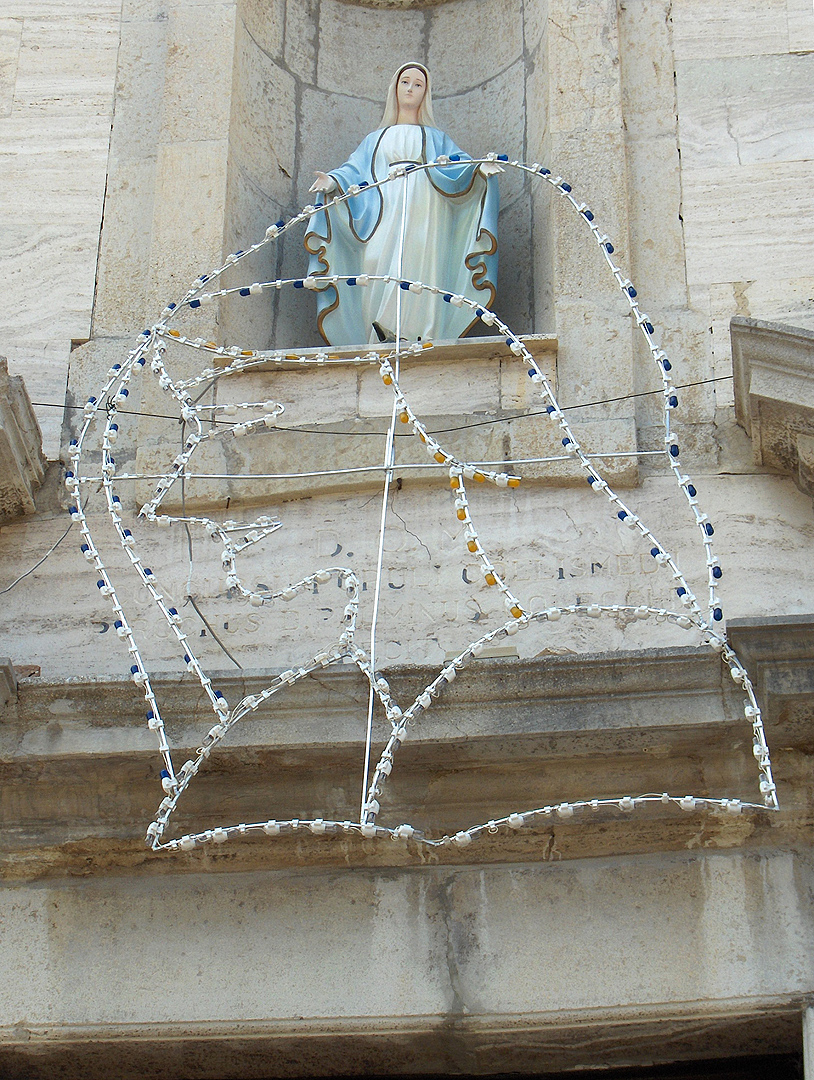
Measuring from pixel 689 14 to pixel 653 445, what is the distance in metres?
1.66

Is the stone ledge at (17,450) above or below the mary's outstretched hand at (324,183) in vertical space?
below

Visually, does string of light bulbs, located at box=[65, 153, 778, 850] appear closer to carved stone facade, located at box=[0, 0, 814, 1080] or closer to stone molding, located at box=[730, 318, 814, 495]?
carved stone facade, located at box=[0, 0, 814, 1080]

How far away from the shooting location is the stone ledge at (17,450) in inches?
169

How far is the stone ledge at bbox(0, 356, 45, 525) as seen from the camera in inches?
169

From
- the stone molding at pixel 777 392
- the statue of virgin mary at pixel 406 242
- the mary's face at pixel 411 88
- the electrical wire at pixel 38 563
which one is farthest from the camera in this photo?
the mary's face at pixel 411 88

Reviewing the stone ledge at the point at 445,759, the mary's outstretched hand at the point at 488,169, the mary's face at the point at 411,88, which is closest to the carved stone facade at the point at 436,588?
the stone ledge at the point at 445,759

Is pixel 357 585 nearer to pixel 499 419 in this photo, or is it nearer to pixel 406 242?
pixel 499 419

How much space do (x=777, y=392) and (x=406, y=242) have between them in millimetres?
1416

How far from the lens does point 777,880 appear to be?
150 inches

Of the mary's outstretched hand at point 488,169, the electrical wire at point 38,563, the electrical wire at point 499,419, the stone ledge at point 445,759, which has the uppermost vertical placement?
the mary's outstretched hand at point 488,169

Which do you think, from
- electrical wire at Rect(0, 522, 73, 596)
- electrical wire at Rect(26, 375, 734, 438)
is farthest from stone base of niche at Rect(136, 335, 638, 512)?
electrical wire at Rect(0, 522, 73, 596)

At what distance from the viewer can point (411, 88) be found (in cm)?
553

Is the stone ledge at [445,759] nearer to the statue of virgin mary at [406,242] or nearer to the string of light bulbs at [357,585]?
the string of light bulbs at [357,585]

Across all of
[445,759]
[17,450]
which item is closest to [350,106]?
[17,450]
